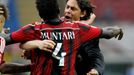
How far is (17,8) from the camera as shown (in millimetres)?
13391

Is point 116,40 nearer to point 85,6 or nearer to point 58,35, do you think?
point 85,6

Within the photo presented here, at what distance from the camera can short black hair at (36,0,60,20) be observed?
6.26 m

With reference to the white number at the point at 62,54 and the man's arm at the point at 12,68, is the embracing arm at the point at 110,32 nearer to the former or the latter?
the white number at the point at 62,54

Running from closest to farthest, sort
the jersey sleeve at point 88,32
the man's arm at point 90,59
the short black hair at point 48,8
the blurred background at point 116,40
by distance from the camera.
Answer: the short black hair at point 48,8
the jersey sleeve at point 88,32
the man's arm at point 90,59
the blurred background at point 116,40

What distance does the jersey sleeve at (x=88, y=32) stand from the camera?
21.2ft

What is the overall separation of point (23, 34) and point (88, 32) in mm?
560

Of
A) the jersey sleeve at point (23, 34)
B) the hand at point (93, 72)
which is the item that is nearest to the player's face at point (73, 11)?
the hand at point (93, 72)

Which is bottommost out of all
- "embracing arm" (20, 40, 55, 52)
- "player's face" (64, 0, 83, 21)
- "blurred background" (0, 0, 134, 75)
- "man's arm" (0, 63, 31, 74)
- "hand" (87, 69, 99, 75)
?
"blurred background" (0, 0, 134, 75)

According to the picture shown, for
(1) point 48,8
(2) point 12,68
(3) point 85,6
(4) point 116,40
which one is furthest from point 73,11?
(4) point 116,40

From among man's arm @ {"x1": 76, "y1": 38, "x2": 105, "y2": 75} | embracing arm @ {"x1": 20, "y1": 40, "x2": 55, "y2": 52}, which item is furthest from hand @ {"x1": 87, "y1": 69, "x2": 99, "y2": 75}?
embracing arm @ {"x1": 20, "y1": 40, "x2": 55, "y2": 52}

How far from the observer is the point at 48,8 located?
6266mm

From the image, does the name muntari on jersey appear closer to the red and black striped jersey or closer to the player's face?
the red and black striped jersey

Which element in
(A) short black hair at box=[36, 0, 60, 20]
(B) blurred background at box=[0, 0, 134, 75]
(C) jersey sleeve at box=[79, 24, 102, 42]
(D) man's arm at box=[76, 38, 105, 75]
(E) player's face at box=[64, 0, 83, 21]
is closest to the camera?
(A) short black hair at box=[36, 0, 60, 20]

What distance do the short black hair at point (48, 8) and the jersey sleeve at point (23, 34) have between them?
0.15m
